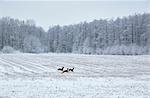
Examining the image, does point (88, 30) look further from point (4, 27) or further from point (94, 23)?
point (4, 27)

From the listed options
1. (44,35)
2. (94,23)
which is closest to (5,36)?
(44,35)

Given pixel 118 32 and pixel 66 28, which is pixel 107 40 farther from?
pixel 66 28

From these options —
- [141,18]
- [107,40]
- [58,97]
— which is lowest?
[58,97]

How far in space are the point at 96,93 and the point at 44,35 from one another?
414 feet

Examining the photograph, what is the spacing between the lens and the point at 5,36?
11888 cm

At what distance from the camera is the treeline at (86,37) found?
96.6m

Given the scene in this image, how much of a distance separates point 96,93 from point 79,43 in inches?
4251

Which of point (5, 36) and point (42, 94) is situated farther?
point (5, 36)

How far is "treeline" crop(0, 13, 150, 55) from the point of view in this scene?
96.6 m

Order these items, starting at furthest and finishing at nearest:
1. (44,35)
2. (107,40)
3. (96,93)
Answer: (44,35) → (107,40) → (96,93)

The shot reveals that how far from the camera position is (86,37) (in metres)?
120

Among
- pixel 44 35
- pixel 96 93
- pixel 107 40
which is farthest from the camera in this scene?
pixel 44 35

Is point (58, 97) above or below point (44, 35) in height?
below

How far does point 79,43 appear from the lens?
12069cm
